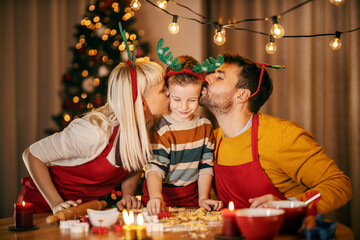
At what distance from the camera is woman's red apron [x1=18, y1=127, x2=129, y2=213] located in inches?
80.0

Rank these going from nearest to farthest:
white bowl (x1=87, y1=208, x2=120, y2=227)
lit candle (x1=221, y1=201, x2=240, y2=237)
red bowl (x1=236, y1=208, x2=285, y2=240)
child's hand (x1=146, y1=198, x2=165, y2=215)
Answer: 1. red bowl (x1=236, y1=208, x2=285, y2=240)
2. lit candle (x1=221, y1=201, x2=240, y2=237)
3. white bowl (x1=87, y1=208, x2=120, y2=227)
4. child's hand (x1=146, y1=198, x2=165, y2=215)

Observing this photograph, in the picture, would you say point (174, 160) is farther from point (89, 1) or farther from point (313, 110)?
point (89, 1)

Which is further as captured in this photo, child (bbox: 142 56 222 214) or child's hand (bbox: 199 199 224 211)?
child (bbox: 142 56 222 214)

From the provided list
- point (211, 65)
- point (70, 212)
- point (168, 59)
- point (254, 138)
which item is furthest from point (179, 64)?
point (70, 212)

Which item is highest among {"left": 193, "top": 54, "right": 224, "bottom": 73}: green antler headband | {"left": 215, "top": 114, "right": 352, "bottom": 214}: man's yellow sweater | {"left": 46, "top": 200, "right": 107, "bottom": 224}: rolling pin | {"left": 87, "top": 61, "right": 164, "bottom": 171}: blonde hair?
{"left": 193, "top": 54, "right": 224, "bottom": 73}: green antler headband

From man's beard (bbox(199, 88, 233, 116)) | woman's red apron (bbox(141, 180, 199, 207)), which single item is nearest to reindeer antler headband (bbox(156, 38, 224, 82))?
man's beard (bbox(199, 88, 233, 116))

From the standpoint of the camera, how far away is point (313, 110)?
362 centimetres

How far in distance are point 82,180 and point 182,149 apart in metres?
0.57

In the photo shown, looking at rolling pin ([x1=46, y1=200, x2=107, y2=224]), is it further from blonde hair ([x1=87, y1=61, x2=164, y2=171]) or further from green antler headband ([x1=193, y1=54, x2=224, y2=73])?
green antler headband ([x1=193, y1=54, x2=224, y2=73])

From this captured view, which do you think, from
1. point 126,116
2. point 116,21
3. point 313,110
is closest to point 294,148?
point 126,116

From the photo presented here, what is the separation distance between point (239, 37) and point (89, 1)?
1.74 metres

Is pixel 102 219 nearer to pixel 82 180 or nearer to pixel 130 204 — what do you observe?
pixel 130 204

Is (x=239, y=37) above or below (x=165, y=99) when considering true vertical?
above

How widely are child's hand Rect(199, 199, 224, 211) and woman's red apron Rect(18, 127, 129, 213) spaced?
49 cm
